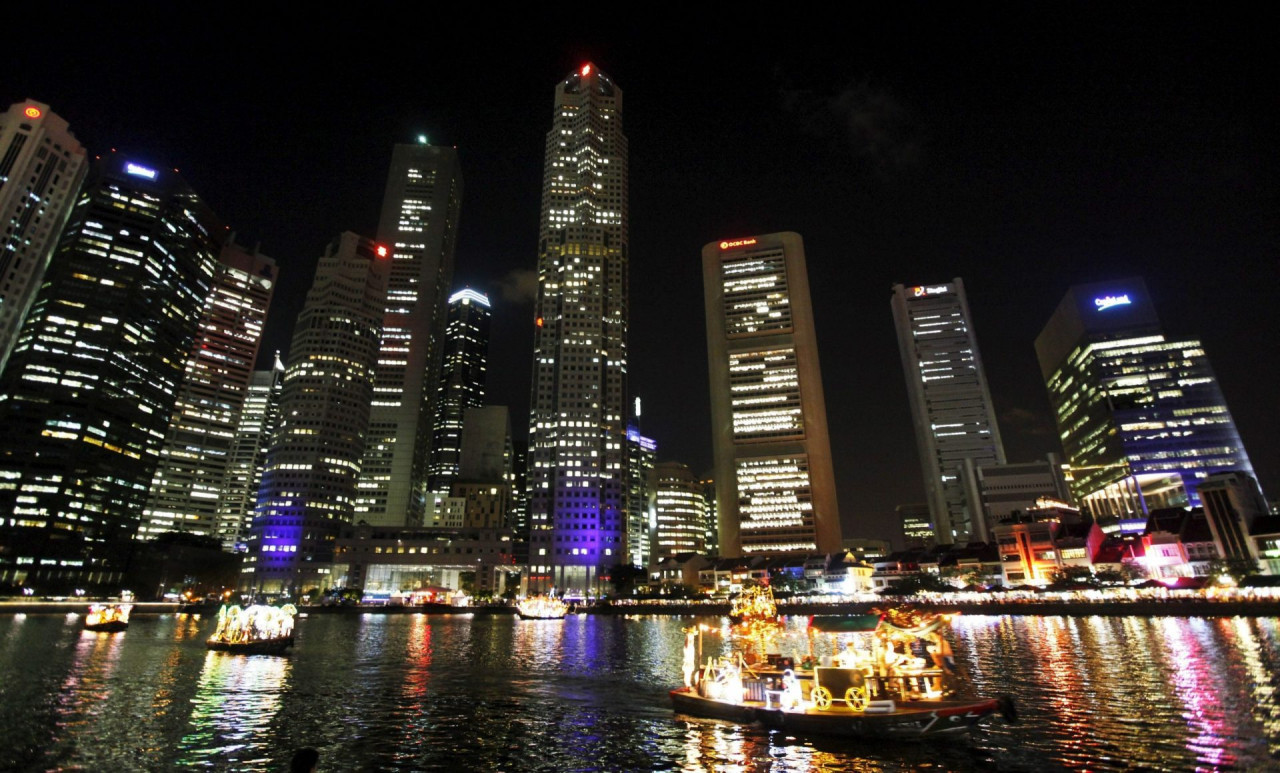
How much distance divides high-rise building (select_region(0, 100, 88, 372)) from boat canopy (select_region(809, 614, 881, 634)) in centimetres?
22144

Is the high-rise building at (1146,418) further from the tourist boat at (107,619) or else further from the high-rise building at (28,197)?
the high-rise building at (28,197)

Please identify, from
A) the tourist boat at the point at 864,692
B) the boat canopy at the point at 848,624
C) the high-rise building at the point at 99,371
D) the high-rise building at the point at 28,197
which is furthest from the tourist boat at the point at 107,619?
the high-rise building at the point at 28,197

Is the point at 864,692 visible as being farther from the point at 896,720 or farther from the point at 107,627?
the point at 107,627

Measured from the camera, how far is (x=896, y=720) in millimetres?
22734

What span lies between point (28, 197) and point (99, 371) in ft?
176

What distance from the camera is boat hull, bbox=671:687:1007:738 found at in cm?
2259

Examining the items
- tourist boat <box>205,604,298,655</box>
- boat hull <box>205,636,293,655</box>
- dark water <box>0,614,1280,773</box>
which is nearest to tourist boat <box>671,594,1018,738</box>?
dark water <box>0,614,1280,773</box>

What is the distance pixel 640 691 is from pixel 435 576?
546ft

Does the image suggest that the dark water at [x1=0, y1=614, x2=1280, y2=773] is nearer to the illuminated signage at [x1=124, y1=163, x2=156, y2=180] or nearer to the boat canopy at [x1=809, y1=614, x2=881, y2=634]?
the boat canopy at [x1=809, y1=614, x2=881, y2=634]

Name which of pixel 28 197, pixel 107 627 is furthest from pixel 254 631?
pixel 28 197

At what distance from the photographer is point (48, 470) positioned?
151 metres

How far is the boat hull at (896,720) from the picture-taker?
22.6 m

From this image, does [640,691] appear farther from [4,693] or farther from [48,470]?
[48,470]

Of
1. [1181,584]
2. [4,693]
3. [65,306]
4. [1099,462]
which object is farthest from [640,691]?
[1099,462]
